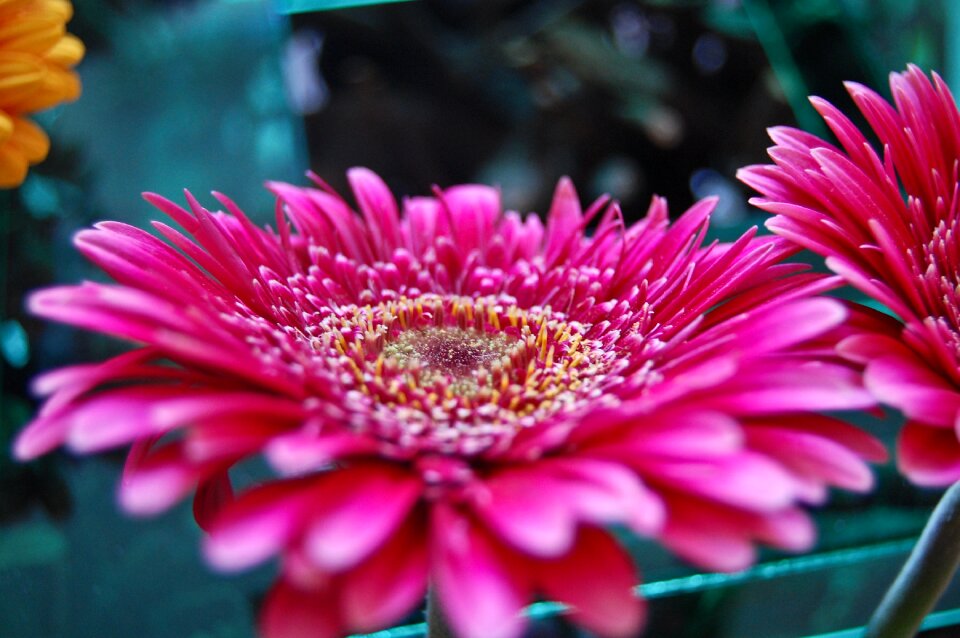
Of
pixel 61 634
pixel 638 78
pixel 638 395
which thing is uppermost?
pixel 638 78

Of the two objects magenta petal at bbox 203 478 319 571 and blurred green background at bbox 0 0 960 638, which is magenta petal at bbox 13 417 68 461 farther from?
blurred green background at bbox 0 0 960 638

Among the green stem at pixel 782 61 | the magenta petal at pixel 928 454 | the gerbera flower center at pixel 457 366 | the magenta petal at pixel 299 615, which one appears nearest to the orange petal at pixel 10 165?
the gerbera flower center at pixel 457 366

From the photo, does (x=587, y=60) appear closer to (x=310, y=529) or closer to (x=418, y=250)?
(x=418, y=250)

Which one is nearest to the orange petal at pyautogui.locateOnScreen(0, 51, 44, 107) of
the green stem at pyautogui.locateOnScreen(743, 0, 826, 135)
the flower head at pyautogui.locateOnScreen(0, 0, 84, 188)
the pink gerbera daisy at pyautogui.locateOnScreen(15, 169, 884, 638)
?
the flower head at pyautogui.locateOnScreen(0, 0, 84, 188)

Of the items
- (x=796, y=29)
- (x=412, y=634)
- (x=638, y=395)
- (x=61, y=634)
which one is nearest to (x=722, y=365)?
(x=638, y=395)

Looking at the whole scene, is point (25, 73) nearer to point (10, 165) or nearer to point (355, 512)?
point (10, 165)

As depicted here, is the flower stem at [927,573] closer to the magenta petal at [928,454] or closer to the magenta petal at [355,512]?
Answer: the magenta petal at [928,454]

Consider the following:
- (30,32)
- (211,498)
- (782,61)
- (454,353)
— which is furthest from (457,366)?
(782,61)
